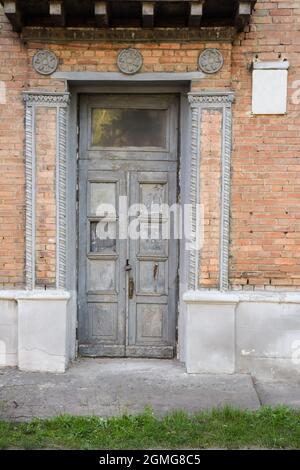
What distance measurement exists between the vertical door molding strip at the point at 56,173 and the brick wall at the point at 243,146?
9cm

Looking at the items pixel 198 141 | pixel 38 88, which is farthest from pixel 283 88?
pixel 38 88

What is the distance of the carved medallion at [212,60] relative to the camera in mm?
5738

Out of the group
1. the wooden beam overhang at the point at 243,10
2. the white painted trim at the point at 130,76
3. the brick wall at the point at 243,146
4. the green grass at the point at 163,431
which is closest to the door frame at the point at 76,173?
the white painted trim at the point at 130,76

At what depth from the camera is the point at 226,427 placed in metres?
4.51

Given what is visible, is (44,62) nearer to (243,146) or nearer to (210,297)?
(243,146)

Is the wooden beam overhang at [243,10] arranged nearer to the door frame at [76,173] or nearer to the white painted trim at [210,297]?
the door frame at [76,173]

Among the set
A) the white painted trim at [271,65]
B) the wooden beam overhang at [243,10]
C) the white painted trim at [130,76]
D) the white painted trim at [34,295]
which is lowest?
the white painted trim at [34,295]

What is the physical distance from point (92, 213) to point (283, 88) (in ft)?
8.05

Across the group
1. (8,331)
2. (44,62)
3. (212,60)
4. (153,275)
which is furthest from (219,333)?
(44,62)

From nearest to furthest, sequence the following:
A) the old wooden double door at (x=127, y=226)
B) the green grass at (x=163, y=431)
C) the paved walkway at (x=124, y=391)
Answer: the green grass at (x=163, y=431) → the paved walkway at (x=124, y=391) → the old wooden double door at (x=127, y=226)

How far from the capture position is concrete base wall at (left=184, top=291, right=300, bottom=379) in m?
5.82

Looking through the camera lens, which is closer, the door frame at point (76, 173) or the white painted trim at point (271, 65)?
the white painted trim at point (271, 65)

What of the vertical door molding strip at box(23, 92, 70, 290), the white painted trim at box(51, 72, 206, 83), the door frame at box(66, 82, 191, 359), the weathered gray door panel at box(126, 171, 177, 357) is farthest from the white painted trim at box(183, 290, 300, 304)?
the white painted trim at box(51, 72, 206, 83)

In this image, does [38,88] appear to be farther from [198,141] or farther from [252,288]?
[252,288]
